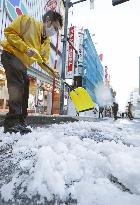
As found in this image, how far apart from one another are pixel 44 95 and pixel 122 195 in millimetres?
17831

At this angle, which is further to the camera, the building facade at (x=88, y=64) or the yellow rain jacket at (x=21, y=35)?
the building facade at (x=88, y=64)

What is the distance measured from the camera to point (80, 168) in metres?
1.46

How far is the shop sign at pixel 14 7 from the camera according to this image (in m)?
11.5

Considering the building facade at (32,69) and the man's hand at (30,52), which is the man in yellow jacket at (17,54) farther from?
the building facade at (32,69)

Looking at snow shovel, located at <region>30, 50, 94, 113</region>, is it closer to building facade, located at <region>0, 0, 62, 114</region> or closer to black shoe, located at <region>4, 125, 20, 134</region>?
black shoe, located at <region>4, 125, 20, 134</region>

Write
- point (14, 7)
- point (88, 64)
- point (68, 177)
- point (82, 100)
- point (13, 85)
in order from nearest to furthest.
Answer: point (68, 177)
point (13, 85)
point (82, 100)
point (14, 7)
point (88, 64)

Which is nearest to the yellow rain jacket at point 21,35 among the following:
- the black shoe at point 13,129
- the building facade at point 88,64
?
the black shoe at point 13,129

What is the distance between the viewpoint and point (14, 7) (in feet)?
39.7

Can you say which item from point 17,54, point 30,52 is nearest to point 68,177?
point 30,52

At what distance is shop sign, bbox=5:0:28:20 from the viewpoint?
1152 cm

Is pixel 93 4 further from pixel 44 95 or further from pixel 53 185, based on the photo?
pixel 53 185

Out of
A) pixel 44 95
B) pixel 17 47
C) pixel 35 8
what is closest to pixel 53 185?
pixel 17 47

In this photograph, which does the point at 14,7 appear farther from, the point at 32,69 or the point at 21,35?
the point at 21,35

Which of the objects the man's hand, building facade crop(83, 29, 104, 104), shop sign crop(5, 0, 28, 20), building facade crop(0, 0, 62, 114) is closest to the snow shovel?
the man's hand
